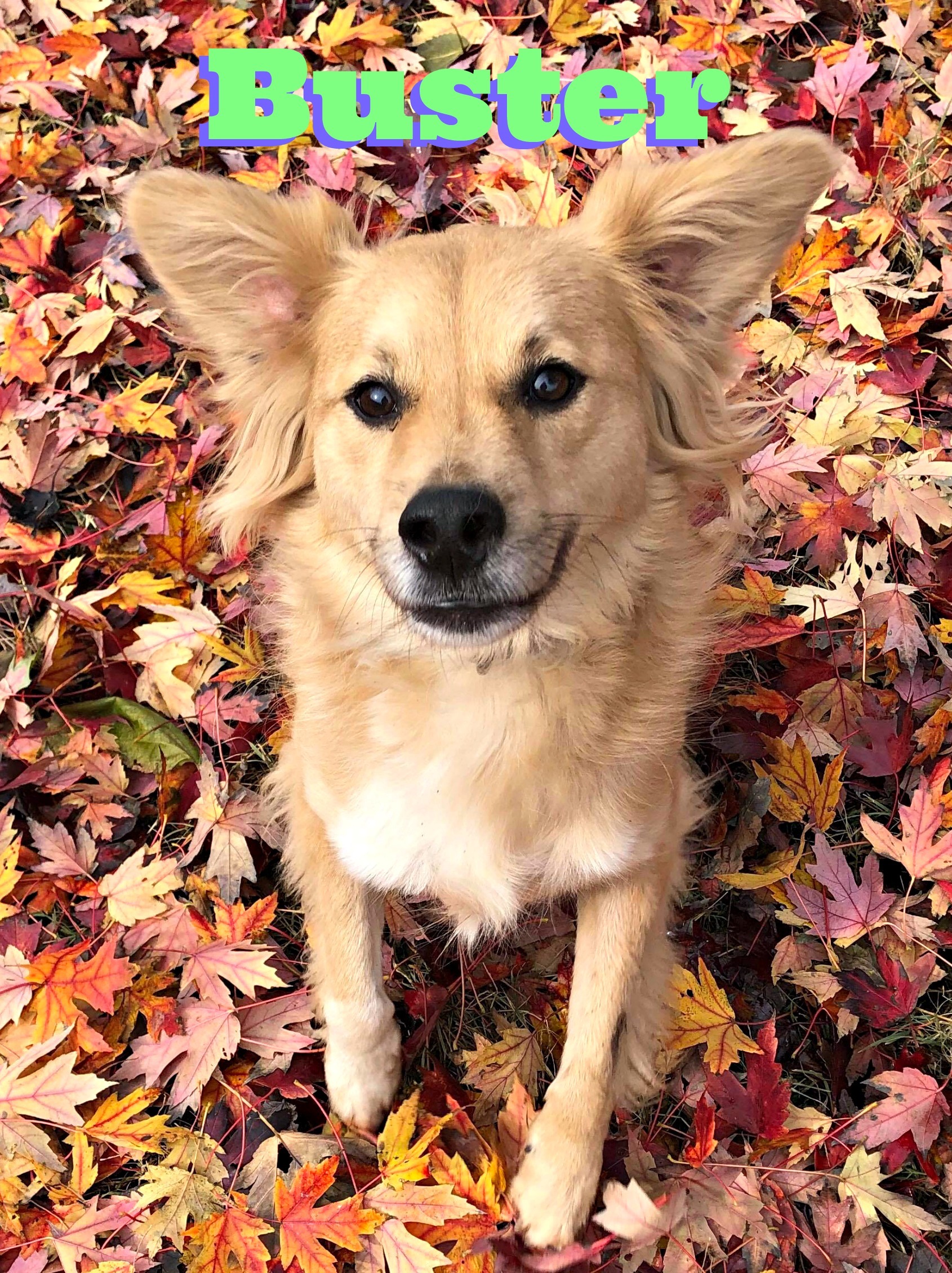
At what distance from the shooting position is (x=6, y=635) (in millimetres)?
3416

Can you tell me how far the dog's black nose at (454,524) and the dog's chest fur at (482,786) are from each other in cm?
41

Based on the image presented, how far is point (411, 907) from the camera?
120 inches

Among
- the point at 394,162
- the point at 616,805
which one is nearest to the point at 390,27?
the point at 394,162

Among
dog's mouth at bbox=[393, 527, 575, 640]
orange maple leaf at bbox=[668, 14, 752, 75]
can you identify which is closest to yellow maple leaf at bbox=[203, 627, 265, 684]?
dog's mouth at bbox=[393, 527, 575, 640]

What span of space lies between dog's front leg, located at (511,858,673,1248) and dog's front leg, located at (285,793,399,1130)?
436 millimetres

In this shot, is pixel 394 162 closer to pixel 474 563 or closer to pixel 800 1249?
pixel 474 563

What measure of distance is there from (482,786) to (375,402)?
0.90 m

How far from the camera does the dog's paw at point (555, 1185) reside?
235 cm

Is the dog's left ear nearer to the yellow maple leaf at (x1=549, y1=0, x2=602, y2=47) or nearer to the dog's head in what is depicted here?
the dog's head

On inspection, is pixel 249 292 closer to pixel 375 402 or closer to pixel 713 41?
pixel 375 402

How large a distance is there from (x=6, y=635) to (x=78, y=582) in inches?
11.6

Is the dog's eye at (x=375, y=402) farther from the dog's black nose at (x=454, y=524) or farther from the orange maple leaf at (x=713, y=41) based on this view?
the orange maple leaf at (x=713, y=41)

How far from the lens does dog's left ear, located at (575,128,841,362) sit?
2199 mm

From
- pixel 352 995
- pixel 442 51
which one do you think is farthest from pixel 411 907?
pixel 442 51
